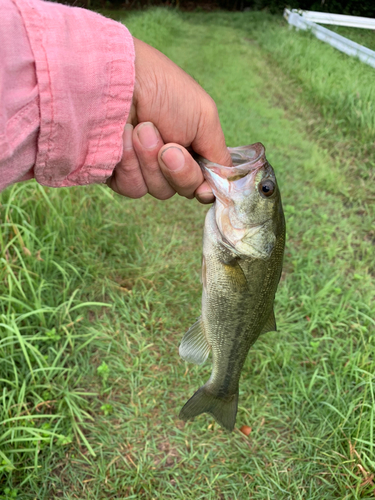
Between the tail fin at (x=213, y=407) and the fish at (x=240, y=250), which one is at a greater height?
the fish at (x=240, y=250)

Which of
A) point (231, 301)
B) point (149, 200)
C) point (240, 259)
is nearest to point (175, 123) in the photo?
point (240, 259)

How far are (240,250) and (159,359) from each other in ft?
5.31

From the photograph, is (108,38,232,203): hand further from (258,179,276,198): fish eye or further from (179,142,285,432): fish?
(258,179,276,198): fish eye

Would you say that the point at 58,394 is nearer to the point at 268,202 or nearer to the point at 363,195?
the point at 268,202

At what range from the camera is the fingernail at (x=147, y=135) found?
1407mm

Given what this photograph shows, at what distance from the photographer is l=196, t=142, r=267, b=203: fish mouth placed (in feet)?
4.69

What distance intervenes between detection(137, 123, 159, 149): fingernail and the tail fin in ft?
3.79

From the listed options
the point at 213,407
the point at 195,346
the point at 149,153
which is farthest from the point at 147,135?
the point at 213,407

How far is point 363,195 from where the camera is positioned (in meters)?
4.34

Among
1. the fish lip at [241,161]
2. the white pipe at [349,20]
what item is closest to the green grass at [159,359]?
the white pipe at [349,20]

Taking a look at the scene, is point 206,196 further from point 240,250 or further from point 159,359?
point 159,359

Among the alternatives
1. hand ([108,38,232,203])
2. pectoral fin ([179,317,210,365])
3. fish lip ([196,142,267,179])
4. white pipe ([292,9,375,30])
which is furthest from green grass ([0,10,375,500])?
hand ([108,38,232,203])

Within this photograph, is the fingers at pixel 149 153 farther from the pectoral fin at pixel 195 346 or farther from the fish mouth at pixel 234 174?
the pectoral fin at pixel 195 346

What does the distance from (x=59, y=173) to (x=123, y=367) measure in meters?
1.77
